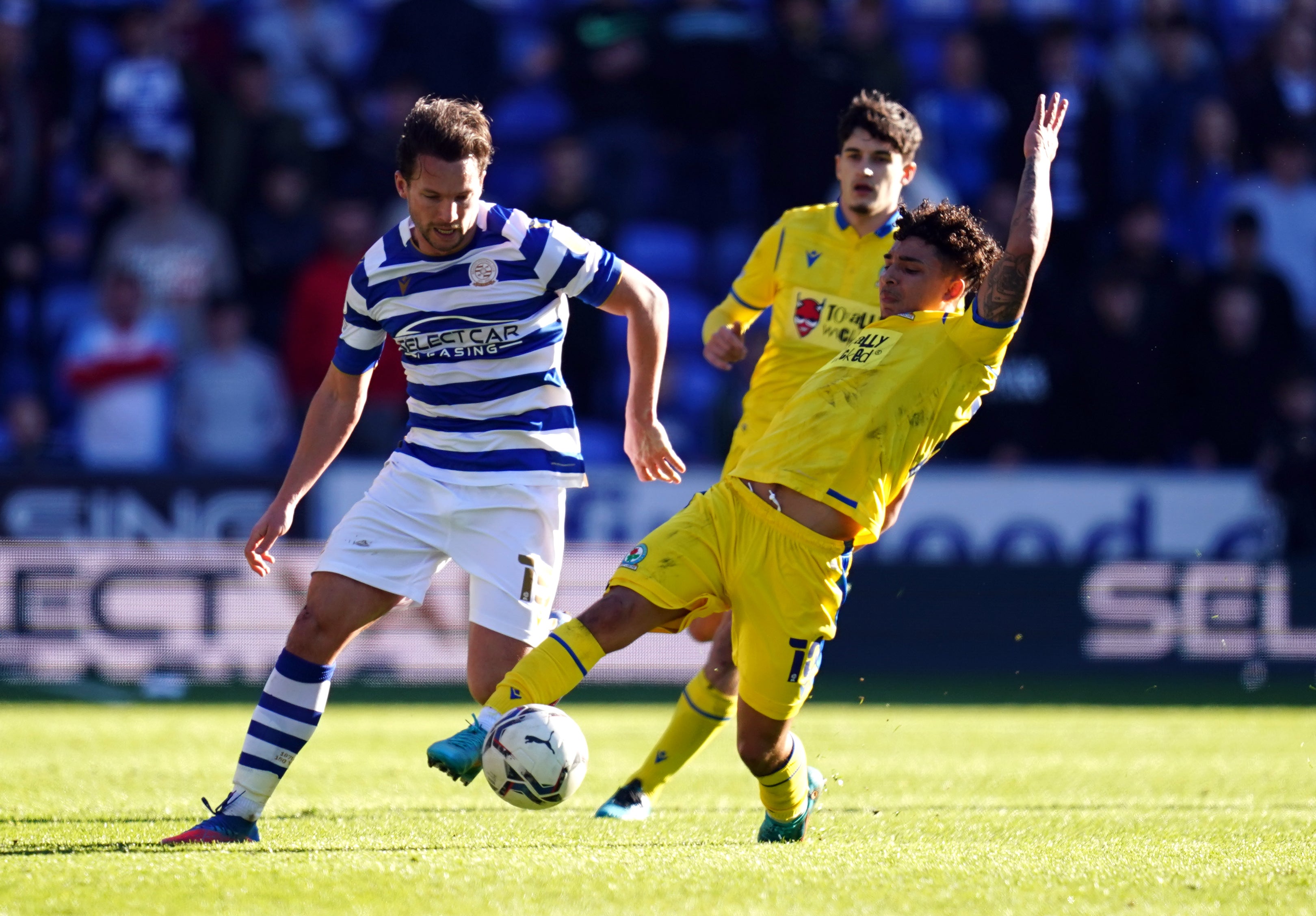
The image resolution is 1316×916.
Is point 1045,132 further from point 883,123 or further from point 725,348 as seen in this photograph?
point 725,348

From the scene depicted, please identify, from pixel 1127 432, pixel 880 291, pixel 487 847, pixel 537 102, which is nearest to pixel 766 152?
pixel 537 102

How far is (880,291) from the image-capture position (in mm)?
5156

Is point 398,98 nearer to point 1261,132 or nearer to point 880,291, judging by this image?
point 1261,132

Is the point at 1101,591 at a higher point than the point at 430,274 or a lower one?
lower

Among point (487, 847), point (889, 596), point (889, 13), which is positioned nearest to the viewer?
point (487, 847)

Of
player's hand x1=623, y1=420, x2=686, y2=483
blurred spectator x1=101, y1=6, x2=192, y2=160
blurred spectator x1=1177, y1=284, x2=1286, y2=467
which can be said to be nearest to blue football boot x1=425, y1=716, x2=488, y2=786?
player's hand x1=623, y1=420, x2=686, y2=483

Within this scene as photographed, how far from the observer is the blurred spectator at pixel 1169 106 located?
1434 centimetres

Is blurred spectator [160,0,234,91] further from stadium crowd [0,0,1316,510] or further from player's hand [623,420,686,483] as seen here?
player's hand [623,420,686,483]

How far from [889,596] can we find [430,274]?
7.20 m

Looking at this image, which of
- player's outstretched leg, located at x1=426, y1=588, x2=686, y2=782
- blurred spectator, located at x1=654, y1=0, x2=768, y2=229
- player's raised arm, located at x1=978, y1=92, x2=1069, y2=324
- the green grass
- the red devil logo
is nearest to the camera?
the green grass

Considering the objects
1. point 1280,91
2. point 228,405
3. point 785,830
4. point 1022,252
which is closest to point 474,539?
point 785,830

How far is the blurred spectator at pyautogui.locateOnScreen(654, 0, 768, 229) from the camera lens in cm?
1380

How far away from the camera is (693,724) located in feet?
19.8

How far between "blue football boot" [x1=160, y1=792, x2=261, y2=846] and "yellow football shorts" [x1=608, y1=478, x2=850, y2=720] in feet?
4.58
